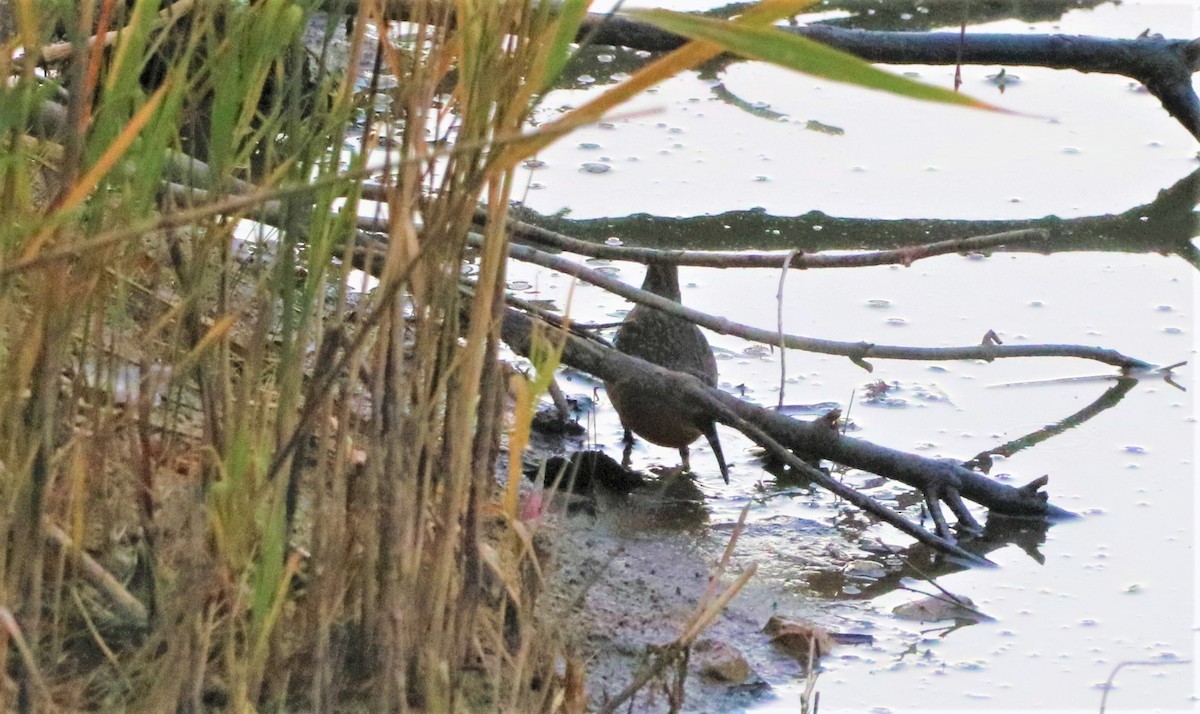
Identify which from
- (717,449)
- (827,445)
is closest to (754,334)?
(827,445)

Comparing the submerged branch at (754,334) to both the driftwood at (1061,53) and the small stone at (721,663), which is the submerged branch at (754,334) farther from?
the driftwood at (1061,53)

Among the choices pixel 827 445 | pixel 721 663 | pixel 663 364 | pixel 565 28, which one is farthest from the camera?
pixel 663 364

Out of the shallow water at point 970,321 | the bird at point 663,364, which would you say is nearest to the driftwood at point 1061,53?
the shallow water at point 970,321

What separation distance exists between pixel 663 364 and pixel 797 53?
252cm

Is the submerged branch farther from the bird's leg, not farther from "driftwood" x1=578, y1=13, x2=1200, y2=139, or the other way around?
"driftwood" x1=578, y1=13, x2=1200, y2=139

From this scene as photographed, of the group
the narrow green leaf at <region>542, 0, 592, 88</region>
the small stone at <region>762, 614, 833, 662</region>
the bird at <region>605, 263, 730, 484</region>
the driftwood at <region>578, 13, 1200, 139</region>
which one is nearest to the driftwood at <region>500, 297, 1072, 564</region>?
the bird at <region>605, 263, 730, 484</region>

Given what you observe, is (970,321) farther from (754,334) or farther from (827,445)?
(754,334)

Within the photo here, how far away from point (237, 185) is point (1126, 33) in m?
5.07

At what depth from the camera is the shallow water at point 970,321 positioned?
2785 millimetres

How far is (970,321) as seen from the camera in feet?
13.8

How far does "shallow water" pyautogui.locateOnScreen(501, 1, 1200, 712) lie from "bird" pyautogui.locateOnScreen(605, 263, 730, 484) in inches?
5.9

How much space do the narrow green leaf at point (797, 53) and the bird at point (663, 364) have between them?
6.65 feet

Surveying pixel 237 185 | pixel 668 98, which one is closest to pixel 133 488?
pixel 237 185

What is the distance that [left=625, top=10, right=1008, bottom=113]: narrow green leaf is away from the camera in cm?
101
